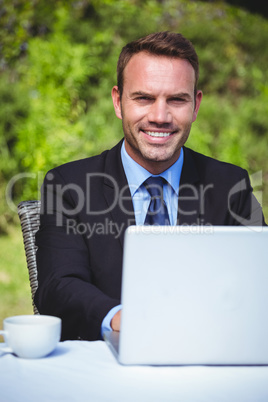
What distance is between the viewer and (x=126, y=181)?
2.01m

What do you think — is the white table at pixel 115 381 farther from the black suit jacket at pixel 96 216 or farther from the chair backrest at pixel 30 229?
the chair backrest at pixel 30 229

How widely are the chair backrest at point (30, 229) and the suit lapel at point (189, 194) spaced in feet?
1.84

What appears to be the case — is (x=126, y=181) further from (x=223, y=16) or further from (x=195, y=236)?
(x=223, y=16)

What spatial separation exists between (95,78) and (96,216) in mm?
5237

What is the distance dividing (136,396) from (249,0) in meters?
4.17

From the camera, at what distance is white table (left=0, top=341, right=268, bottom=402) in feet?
3.01

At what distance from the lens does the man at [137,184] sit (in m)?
1.89

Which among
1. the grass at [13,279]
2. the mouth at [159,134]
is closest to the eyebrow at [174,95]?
the mouth at [159,134]

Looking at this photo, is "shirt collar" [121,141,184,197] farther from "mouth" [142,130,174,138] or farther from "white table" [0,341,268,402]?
"white table" [0,341,268,402]

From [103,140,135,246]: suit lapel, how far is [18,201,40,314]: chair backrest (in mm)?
295

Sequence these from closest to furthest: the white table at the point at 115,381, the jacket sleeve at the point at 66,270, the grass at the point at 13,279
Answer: the white table at the point at 115,381 < the jacket sleeve at the point at 66,270 < the grass at the point at 13,279

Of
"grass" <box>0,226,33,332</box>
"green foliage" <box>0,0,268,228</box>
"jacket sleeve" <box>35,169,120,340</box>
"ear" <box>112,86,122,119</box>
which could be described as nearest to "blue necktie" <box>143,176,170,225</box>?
"jacket sleeve" <box>35,169,120,340</box>

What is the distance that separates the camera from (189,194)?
2.00 metres

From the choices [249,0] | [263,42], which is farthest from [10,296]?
[263,42]
